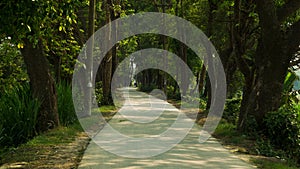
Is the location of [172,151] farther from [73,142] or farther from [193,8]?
[193,8]

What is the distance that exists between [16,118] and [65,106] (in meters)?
3.75

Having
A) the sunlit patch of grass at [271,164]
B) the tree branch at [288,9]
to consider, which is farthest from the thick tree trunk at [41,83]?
the tree branch at [288,9]

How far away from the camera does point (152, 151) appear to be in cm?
980

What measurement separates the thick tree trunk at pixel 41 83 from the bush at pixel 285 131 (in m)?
6.69

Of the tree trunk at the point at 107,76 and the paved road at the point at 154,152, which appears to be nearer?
the paved road at the point at 154,152

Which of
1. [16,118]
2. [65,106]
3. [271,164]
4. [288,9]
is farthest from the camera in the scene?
[65,106]

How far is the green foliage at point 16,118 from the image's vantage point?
11359 millimetres

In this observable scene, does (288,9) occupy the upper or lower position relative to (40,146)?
upper

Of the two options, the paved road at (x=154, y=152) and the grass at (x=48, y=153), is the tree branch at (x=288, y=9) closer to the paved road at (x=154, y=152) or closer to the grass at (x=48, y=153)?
→ the paved road at (x=154, y=152)

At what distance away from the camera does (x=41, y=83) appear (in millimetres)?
13258

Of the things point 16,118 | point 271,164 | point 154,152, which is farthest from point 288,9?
point 16,118

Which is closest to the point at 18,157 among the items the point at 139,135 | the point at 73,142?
the point at 73,142

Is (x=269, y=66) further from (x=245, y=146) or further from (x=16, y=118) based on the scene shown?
(x=16, y=118)

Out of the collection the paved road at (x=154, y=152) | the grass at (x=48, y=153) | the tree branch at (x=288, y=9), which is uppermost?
the tree branch at (x=288, y=9)
